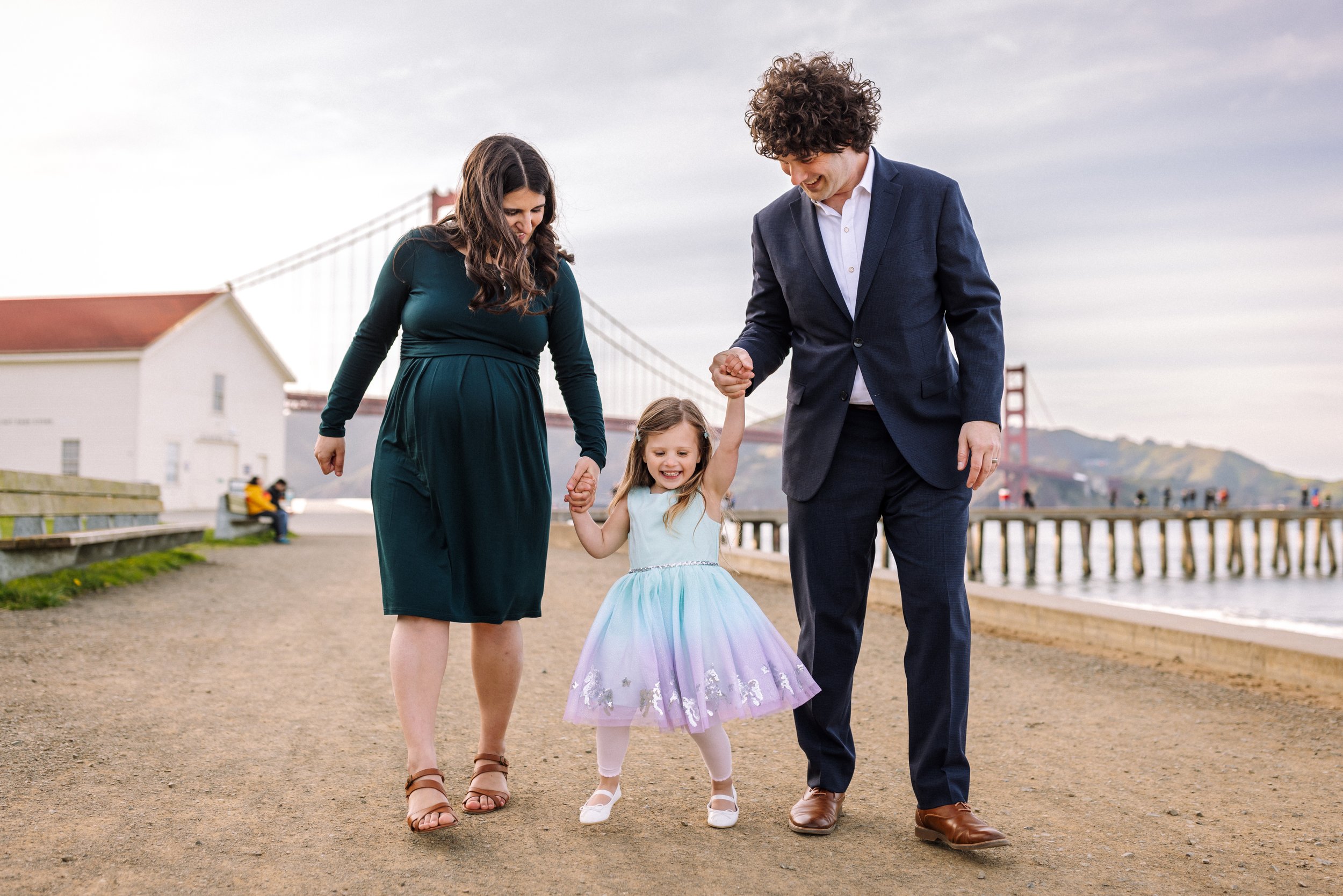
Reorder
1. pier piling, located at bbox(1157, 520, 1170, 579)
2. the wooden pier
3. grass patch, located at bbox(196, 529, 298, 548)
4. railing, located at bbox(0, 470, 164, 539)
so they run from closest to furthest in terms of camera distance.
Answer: railing, located at bbox(0, 470, 164, 539), grass patch, located at bbox(196, 529, 298, 548), the wooden pier, pier piling, located at bbox(1157, 520, 1170, 579)

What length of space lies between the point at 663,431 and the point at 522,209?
24.5 inches

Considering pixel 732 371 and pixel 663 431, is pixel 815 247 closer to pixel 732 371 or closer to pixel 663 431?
pixel 732 371

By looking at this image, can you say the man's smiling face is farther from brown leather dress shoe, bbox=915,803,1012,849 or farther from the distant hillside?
the distant hillside

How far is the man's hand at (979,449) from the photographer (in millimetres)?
2217

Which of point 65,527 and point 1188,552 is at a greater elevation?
point 65,527

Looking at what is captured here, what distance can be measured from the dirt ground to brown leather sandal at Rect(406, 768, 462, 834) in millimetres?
38

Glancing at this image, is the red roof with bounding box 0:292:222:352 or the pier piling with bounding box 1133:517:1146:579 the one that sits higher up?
the red roof with bounding box 0:292:222:352

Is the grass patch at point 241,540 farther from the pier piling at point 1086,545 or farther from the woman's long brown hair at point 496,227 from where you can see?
the pier piling at point 1086,545

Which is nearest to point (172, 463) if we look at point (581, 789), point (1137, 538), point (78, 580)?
point (78, 580)

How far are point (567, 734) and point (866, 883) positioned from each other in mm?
1496

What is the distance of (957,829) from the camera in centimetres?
215

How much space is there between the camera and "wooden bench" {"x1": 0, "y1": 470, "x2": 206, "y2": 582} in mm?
6062

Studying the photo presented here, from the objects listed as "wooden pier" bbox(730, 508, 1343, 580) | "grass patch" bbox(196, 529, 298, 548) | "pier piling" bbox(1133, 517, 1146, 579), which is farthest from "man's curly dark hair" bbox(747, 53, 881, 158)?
"pier piling" bbox(1133, 517, 1146, 579)

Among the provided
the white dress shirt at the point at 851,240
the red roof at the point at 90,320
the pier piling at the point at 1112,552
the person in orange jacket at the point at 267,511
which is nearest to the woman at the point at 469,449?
the white dress shirt at the point at 851,240
